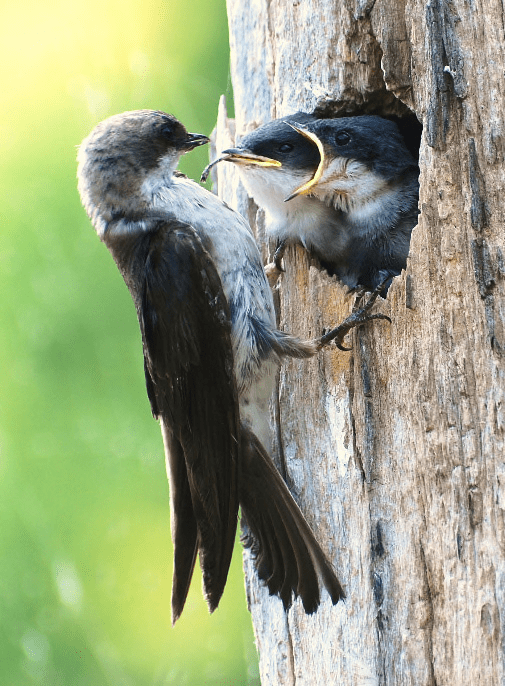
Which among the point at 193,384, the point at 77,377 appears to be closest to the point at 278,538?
the point at 193,384

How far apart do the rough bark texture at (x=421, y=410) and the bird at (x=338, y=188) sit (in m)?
0.09

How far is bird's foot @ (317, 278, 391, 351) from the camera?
124 cm

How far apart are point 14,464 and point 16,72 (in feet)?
3.75

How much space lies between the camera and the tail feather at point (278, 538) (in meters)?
1.27

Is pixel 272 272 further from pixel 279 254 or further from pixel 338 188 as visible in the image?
pixel 338 188

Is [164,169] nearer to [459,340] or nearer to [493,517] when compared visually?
[459,340]

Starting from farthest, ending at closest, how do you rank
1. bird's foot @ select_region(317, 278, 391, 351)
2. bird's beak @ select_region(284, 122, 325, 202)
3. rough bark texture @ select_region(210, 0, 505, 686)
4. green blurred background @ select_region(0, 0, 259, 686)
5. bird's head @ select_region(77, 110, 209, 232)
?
green blurred background @ select_region(0, 0, 259, 686), bird's head @ select_region(77, 110, 209, 232), bird's beak @ select_region(284, 122, 325, 202), bird's foot @ select_region(317, 278, 391, 351), rough bark texture @ select_region(210, 0, 505, 686)

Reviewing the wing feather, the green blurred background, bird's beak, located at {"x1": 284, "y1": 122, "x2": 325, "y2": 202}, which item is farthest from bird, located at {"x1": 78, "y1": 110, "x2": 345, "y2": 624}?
the green blurred background

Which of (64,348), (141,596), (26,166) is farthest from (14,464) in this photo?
(26,166)

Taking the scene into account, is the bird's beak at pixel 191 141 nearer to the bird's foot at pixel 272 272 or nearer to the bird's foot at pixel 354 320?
the bird's foot at pixel 272 272

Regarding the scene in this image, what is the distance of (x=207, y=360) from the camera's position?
4.46ft

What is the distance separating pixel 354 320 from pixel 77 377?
4.32 feet

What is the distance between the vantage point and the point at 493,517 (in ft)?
3.48

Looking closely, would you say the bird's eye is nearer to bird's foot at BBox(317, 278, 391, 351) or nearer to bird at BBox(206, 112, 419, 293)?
bird at BBox(206, 112, 419, 293)
